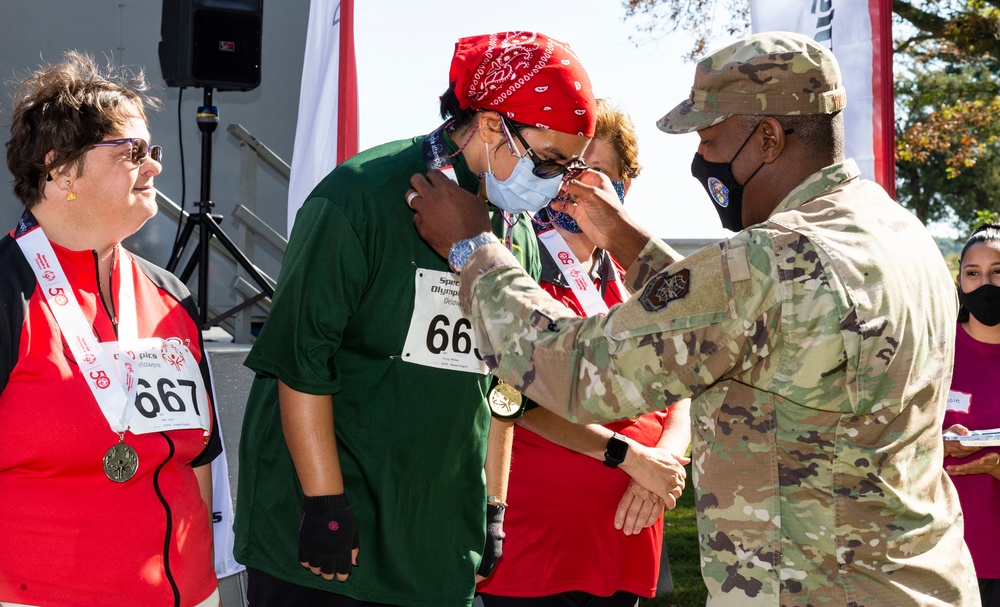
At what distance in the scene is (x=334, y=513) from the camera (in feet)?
7.39

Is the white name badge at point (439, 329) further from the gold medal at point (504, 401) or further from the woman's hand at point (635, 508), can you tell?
the woman's hand at point (635, 508)

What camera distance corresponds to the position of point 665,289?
1902 millimetres

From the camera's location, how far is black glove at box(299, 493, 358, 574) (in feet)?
7.33

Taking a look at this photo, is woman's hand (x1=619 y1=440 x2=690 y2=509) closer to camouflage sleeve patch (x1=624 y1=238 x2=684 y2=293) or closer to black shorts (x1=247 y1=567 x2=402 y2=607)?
camouflage sleeve patch (x1=624 y1=238 x2=684 y2=293)

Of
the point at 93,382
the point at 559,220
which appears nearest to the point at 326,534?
the point at 93,382

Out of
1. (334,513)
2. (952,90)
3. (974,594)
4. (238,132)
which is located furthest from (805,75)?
(952,90)

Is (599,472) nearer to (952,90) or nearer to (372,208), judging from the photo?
(372,208)

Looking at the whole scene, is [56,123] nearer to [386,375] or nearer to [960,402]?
[386,375]

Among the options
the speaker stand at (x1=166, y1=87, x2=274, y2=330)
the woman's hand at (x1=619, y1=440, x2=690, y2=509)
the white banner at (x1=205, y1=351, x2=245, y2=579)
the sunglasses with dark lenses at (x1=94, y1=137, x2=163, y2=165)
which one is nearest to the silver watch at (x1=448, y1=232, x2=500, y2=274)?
the sunglasses with dark lenses at (x1=94, y1=137, x2=163, y2=165)

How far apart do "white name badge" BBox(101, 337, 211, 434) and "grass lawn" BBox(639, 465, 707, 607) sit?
4649 millimetres

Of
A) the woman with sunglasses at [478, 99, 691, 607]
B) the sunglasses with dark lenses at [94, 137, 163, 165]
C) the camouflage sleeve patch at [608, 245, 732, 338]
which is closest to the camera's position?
the camouflage sleeve patch at [608, 245, 732, 338]

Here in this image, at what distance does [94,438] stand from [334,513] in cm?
59

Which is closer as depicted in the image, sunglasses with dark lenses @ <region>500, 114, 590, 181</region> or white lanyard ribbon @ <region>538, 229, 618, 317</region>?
sunglasses with dark lenses @ <region>500, 114, 590, 181</region>

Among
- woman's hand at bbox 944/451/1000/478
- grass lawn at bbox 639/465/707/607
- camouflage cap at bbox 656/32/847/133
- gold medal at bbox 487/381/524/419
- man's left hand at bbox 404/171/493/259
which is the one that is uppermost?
camouflage cap at bbox 656/32/847/133
